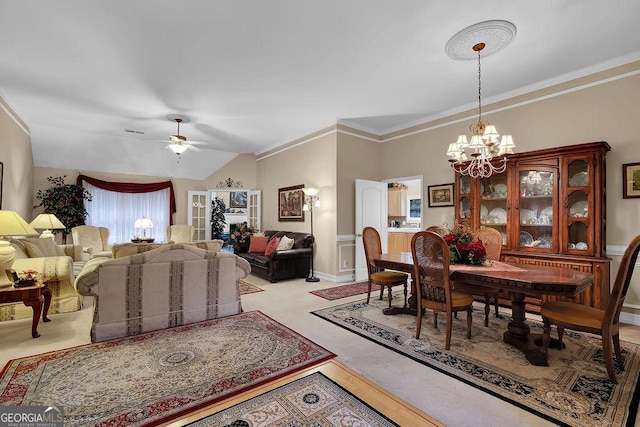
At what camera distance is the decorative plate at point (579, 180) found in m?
3.45

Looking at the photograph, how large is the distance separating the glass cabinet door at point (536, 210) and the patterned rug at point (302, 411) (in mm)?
3171

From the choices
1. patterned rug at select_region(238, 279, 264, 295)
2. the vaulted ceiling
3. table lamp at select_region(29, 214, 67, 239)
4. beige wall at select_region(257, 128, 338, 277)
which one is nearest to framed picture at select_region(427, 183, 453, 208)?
the vaulted ceiling

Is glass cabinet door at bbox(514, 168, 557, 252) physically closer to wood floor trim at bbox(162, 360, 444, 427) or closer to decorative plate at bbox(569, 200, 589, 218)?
decorative plate at bbox(569, 200, 589, 218)

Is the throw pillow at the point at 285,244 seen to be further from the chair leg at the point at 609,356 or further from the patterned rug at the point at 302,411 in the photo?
the chair leg at the point at 609,356

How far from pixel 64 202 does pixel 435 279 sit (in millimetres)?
7295

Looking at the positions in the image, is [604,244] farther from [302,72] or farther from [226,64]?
[226,64]

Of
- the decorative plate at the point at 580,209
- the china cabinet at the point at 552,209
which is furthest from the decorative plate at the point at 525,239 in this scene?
the decorative plate at the point at 580,209

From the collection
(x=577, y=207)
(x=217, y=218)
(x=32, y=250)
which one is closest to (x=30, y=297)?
(x=32, y=250)

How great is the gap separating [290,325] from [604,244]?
3697mm

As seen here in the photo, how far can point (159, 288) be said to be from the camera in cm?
317

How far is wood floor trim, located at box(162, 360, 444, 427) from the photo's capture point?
1.80 meters

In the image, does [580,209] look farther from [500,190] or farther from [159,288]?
[159,288]

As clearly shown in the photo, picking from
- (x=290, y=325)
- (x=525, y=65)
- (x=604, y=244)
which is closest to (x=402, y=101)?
(x=525, y=65)

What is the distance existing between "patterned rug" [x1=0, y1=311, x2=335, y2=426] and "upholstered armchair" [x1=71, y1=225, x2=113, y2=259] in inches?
154
